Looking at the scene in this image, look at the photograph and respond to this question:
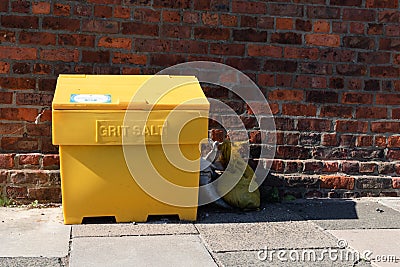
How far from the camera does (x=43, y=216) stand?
4477 mm

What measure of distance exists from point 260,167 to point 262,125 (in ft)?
1.20

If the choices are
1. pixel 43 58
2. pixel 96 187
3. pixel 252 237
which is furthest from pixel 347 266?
pixel 43 58

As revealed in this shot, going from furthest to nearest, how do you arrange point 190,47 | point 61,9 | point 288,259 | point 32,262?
1. point 190,47
2. point 61,9
3. point 288,259
4. point 32,262

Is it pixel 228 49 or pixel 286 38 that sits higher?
pixel 286 38

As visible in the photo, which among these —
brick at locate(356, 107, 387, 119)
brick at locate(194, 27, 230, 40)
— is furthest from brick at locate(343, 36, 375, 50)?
brick at locate(194, 27, 230, 40)

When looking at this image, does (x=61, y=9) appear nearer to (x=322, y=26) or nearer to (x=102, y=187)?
(x=102, y=187)

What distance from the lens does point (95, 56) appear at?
477cm

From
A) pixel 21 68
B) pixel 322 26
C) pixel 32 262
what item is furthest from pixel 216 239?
pixel 322 26

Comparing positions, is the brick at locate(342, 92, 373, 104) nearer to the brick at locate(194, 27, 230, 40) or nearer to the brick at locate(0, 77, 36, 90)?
the brick at locate(194, 27, 230, 40)

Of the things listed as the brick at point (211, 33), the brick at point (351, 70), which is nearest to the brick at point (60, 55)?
the brick at point (211, 33)

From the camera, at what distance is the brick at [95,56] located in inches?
187

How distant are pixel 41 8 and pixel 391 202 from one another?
3384mm

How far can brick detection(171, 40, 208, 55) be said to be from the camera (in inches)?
192

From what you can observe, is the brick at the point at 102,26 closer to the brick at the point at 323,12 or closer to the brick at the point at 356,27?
the brick at the point at 323,12
